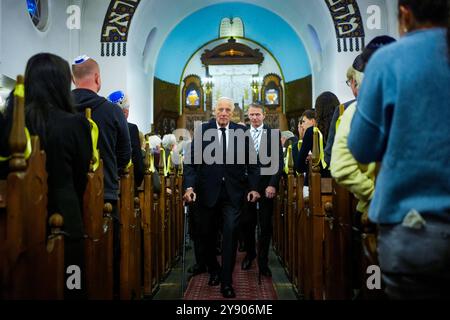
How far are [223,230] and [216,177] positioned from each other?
512 millimetres

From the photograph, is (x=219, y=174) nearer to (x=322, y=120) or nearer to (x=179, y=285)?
(x=322, y=120)

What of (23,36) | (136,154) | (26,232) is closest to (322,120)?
(136,154)

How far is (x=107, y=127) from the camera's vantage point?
352 cm

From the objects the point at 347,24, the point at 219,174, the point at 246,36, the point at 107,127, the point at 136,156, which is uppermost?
the point at 246,36

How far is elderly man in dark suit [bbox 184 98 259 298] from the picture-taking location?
4629 millimetres

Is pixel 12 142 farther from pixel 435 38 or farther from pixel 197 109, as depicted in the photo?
pixel 197 109

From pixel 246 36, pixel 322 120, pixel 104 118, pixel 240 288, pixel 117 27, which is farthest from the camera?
pixel 246 36

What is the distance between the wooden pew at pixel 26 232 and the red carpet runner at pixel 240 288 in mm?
2439

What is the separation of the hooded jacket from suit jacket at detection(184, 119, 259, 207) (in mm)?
1268

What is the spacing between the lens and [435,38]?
156 centimetres

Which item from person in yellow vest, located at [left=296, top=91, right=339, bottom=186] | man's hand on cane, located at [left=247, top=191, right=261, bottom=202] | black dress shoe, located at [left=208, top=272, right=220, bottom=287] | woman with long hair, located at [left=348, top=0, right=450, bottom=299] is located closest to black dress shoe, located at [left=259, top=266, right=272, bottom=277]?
black dress shoe, located at [left=208, top=272, right=220, bottom=287]

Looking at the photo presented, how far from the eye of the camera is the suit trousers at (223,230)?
4445 millimetres
